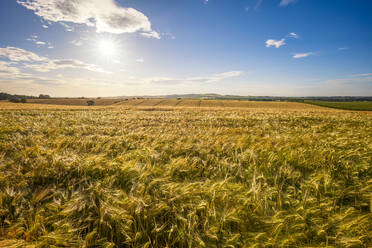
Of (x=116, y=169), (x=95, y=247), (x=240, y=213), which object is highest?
(x=116, y=169)

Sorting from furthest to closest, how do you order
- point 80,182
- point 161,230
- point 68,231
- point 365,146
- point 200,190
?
point 365,146
point 80,182
point 200,190
point 161,230
point 68,231

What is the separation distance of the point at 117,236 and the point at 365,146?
516 cm

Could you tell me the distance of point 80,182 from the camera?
209cm

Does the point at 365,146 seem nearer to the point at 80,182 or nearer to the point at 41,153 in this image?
the point at 80,182

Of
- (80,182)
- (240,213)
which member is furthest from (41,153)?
(240,213)

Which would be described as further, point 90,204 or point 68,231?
point 90,204

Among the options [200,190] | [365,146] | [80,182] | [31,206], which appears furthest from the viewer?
[365,146]

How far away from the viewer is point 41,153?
2.74 m

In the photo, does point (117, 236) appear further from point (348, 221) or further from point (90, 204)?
point (348, 221)

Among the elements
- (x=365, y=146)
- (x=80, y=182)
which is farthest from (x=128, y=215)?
(x=365, y=146)

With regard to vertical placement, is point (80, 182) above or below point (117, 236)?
above

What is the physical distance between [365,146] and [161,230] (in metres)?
4.77

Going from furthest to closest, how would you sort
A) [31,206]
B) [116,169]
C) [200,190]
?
[116,169], [200,190], [31,206]

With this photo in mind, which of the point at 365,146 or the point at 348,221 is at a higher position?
the point at 365,146
